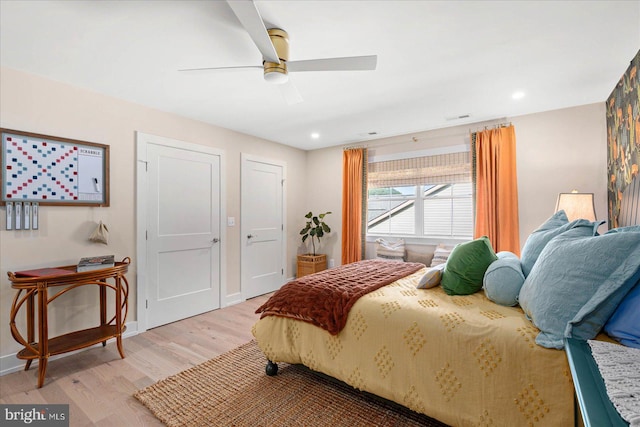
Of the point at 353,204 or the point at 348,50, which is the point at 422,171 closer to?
the point at 353,204

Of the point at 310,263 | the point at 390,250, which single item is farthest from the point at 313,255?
the point at 390,250

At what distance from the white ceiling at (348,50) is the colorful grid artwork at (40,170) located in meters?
0.63

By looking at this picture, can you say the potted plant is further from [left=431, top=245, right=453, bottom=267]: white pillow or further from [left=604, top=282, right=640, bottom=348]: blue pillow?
[left=604, top=282, right=640, bottom=348]: blue pillow

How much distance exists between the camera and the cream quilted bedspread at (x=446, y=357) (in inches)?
51.3

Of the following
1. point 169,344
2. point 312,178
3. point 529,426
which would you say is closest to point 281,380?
point 169,344

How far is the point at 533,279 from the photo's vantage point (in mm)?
1483

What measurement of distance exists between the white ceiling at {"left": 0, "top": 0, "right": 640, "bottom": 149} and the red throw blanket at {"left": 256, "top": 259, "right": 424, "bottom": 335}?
Result: 1751 millimetres

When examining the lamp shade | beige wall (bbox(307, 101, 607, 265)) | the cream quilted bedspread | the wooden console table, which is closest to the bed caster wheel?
the cream quilted bedspread

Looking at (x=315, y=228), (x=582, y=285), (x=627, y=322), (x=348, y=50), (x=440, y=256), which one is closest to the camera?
(x=627, y=322)

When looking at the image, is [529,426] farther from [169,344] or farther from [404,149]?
[404,149]

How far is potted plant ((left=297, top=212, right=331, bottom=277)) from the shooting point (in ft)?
16.0

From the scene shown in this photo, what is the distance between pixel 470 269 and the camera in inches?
76.3

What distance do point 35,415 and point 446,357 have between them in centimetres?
258

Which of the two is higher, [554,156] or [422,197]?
[554,156]
